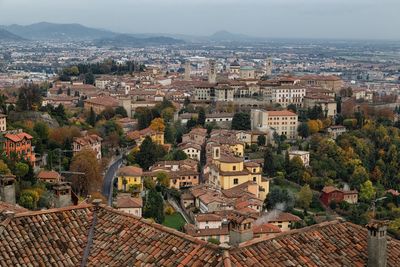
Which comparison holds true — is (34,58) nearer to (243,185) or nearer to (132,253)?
(243,185)

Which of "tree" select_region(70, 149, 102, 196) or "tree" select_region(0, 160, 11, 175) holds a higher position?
"tree" select_region(0, 160, 11, 175)

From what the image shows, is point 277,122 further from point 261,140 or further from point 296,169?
point 296,169

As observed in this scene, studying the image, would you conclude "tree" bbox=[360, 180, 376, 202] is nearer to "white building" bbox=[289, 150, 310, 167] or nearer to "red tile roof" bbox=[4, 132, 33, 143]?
"white building" bbox=[289, 150, 310, 167]

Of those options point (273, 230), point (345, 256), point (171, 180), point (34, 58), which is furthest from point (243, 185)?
point (34, 58)

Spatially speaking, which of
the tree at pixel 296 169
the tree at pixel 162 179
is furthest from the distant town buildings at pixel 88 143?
the tree at pixel 296 169

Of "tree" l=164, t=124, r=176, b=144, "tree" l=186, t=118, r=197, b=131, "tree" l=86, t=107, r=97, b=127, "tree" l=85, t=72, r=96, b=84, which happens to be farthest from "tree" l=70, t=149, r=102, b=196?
"tree" l=85, t=72, r=96, b=84

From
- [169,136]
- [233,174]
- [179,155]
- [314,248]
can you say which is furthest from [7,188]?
[169,136]
